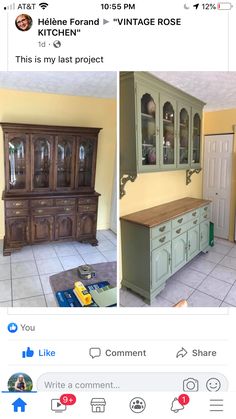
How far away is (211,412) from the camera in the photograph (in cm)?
62

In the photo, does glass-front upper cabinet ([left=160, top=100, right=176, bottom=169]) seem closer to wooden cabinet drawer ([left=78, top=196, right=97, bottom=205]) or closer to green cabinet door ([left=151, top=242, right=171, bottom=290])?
green cabinet door ([left=151, top=242, right=171, bottom=290])

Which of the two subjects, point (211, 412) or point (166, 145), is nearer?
point (211, 412)

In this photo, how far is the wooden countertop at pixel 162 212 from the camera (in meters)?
1.61

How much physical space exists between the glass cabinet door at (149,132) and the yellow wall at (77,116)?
1153 mm

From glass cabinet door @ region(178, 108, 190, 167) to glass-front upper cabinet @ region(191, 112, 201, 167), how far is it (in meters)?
0.14

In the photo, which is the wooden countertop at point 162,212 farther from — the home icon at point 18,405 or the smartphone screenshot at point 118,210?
the home icon at point 18,405

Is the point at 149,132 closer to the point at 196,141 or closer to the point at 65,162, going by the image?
the point at 196,141

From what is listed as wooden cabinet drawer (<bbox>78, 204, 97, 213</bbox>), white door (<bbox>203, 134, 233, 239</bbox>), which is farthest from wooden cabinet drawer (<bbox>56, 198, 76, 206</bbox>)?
white door (<bbox>203, 134, 233, 239</bbox>)

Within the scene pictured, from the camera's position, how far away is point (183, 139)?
205 cm
